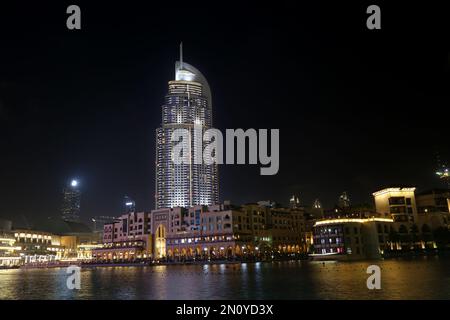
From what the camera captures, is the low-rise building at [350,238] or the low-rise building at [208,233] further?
the low-rise building at [208,233]

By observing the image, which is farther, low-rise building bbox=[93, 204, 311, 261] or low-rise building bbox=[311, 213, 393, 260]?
low-rise building bbox=[93, 204, 311, 261]

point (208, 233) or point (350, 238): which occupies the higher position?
point (208, 233)

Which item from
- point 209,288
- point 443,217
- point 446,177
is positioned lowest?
point 209,288

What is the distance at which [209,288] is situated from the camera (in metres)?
49.4

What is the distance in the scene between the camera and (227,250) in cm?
15375

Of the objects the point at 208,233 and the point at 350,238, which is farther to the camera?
the point at 208,233

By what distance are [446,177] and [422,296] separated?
15482 cm

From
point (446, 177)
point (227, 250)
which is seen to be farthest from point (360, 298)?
point (446, 177)
